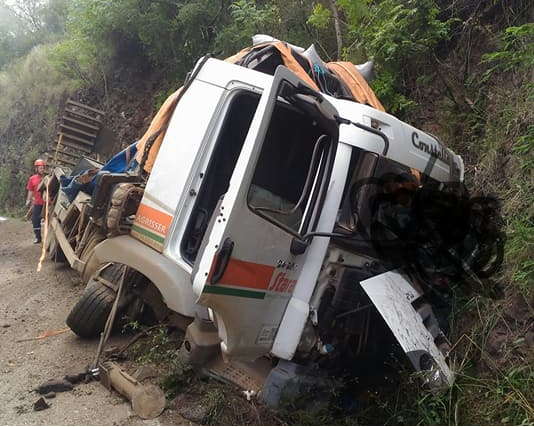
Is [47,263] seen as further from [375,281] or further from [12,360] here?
[375,281]

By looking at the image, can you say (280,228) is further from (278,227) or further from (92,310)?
(92,310)

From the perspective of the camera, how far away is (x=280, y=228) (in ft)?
9.18

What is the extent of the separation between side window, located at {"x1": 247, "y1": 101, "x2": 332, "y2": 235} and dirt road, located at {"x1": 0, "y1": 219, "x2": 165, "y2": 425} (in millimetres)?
1429

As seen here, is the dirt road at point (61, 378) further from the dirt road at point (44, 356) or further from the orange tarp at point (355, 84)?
the orange tarp at point (355, 84)

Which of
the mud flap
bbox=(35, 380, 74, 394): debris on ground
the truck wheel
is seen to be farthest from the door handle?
the truck wheel

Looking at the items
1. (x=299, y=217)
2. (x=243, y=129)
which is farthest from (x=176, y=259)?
(x=243, y=129)

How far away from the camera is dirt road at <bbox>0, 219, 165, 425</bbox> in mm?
3004

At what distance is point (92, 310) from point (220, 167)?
5.27 ft

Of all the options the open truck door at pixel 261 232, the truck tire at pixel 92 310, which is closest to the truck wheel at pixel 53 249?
the truck tire at pixel 92 310

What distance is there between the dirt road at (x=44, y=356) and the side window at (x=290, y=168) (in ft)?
4.69

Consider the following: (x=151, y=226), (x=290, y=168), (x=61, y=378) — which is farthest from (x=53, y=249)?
(x=290, y=168)

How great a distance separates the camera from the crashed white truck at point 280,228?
2.72m

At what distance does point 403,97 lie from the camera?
5645 mm

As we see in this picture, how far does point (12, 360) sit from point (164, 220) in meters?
1.79
